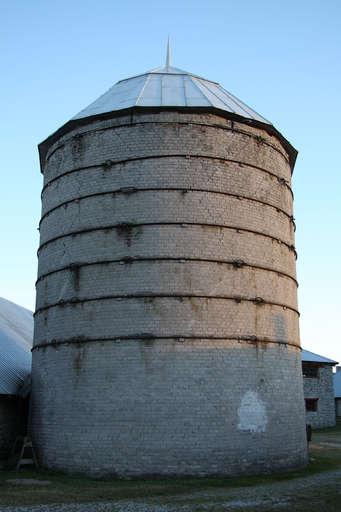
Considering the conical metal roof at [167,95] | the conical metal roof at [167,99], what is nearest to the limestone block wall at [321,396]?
the conical metal roof at [167,99]

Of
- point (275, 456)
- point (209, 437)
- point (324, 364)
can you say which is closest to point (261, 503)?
point (209, 437)

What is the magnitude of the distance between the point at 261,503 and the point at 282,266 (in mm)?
7531

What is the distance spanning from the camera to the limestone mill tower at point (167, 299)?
501 inches

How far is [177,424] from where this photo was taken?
41.1 feet

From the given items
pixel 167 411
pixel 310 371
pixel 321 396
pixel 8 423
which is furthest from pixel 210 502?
pixel 310 371

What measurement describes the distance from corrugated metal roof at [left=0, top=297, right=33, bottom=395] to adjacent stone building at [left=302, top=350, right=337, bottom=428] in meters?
16.4

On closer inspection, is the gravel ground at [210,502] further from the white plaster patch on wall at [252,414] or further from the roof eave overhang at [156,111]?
A: the roof eave overhang at [156,111]

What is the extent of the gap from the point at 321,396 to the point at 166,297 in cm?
2111

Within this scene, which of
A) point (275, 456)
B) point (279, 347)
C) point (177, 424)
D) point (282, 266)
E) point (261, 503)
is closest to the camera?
point (261, 503)

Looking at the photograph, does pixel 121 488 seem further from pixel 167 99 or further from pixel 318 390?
pixel 318 390

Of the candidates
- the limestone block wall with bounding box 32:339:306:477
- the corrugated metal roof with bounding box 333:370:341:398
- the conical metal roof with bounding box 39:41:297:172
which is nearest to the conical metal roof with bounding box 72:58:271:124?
the conical metal roof with bounding box 39:41:297:172

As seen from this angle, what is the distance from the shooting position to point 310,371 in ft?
103

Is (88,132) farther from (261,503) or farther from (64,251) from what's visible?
(261,503)

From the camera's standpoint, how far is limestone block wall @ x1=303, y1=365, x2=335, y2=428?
98.9 ft
